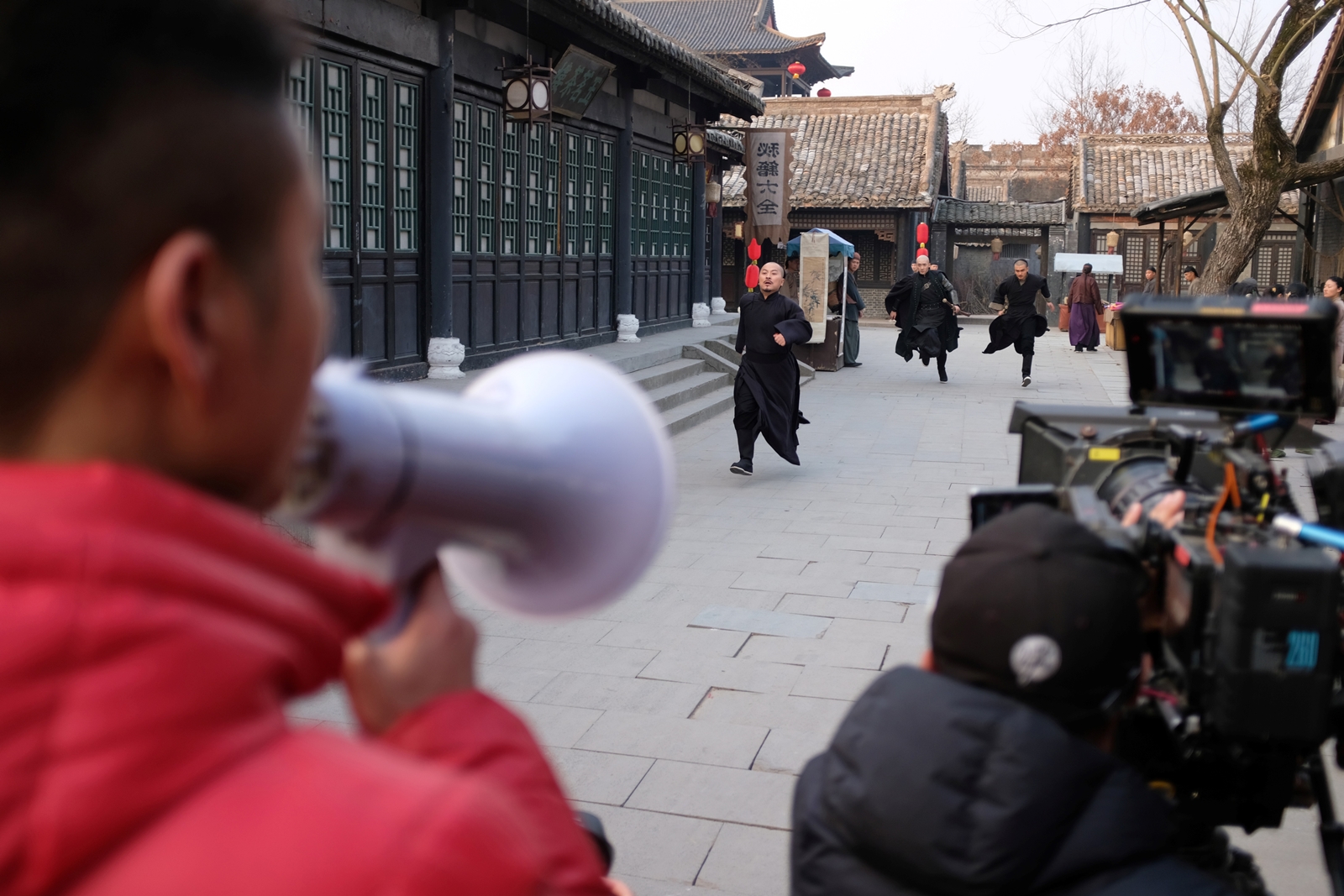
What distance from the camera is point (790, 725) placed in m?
4.54

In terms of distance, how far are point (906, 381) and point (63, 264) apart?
16597 mm

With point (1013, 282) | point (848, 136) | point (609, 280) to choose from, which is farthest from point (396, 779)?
point (848, 136)

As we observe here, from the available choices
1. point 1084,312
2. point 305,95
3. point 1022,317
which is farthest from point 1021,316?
point 305,95

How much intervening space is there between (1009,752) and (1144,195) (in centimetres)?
3014

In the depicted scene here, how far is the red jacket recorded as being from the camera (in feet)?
1.87

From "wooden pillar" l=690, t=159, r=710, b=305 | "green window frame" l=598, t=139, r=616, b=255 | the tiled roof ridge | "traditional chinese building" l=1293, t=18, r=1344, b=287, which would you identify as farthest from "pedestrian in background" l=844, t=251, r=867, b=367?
"traditional chinese building" l=1293, t=18, r=1344, b=287

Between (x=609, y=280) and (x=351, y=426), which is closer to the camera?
(x=351, y=426)

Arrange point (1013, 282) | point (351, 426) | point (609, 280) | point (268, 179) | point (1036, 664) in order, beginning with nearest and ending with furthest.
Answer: point (268, 179), point (351, 426), point (1036, 664), point (609, 280), point (1013, 282)

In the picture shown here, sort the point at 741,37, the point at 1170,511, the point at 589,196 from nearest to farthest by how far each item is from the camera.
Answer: the point at 1170,511
the point at 589,196
the point at 741,37

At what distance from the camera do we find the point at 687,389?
13.5 meters

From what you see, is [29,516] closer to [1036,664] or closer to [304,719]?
[1036,664]

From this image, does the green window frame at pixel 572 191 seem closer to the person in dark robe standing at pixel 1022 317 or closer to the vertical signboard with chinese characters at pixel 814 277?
the vertical signboard with chinese characters at pixel 814 277

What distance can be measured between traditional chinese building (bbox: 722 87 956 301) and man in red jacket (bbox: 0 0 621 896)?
2709cm

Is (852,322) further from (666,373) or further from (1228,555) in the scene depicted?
(1228,555)
